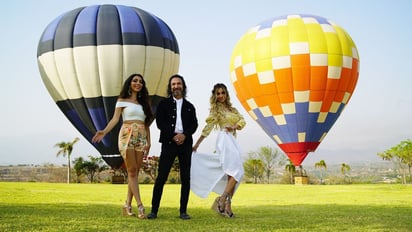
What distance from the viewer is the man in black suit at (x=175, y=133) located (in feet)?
19.9

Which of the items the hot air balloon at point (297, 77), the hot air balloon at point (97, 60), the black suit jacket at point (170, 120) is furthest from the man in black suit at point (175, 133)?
the hot air balloon at point (297, 77)

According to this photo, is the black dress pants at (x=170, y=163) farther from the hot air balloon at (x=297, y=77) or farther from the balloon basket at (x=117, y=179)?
the balloon basket at (x=117, y=179)

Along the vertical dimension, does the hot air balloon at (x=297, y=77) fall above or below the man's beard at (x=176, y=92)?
above

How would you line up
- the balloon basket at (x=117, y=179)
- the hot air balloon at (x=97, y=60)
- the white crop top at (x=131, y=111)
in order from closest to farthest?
the white crop top at (x=131, y=111) → the hot air balloon at (x=97, y=60) → the balloon basket at (x=117, y=179)

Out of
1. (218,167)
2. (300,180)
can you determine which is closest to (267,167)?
(300,180)

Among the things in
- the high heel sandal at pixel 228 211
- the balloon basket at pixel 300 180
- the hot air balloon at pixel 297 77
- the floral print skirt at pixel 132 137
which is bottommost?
the balloon basket at pixel 300 180

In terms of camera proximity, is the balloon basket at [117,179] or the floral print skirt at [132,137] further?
the balloon basket at [117,179]

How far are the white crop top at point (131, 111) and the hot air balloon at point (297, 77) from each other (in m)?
15.4

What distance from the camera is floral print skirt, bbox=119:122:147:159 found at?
238 inches

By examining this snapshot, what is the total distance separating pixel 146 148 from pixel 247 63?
53.6 ft

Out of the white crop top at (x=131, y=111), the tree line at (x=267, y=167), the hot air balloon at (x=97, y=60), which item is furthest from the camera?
the tree line at (x=267, y=167)

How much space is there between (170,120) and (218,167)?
110cm

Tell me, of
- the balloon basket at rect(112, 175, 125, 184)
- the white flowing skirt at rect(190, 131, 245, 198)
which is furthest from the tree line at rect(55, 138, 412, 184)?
the white flowing skirt at rect(190, 131, 245, 198)

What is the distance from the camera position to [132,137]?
606 centimetres
